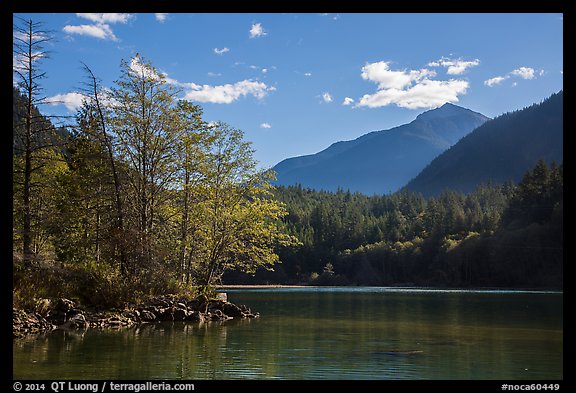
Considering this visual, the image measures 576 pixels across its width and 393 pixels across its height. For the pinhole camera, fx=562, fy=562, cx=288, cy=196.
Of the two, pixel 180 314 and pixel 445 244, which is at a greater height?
pixel 445 244

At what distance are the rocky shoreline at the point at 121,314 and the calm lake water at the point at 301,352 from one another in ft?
4.71

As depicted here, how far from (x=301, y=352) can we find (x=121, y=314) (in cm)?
1390

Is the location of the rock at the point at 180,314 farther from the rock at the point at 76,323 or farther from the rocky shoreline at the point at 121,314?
the rock at the point at 76,323

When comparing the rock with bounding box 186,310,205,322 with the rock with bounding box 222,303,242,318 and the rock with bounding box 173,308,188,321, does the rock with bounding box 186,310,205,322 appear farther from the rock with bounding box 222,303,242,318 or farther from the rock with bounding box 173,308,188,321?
the rock with bounding box 222,303,242,318

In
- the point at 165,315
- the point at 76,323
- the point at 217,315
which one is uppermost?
the point at 76,323

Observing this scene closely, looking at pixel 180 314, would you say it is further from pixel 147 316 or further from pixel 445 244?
pixel 445 244

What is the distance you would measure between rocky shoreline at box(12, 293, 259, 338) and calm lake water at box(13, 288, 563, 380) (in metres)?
1.43

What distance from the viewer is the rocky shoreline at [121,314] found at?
25.6m

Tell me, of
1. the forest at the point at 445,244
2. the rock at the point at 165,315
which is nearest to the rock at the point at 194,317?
the rock at the point at 165,315

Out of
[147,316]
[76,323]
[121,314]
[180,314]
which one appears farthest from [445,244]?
[76,323]

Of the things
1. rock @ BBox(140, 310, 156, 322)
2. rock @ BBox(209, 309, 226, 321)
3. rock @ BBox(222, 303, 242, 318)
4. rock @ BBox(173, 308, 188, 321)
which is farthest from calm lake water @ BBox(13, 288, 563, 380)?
rock @ BBox(222, 303, 242, 318)

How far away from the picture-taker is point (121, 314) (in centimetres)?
3019

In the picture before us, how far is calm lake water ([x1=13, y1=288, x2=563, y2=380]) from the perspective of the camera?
1560 centimetres
